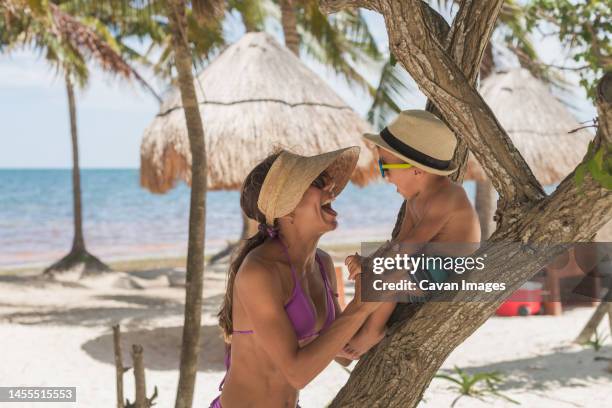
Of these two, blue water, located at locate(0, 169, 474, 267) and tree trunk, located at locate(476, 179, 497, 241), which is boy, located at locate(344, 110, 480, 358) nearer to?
tree trunk, located at locate(476, 179, 497, 241)

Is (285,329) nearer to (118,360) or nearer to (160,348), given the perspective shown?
(118,360)

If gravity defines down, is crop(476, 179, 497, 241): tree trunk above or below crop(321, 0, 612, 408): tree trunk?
below

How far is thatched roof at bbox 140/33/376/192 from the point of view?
7.96 metres

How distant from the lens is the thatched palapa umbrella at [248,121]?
796cm

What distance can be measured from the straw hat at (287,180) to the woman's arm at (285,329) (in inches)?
7.7

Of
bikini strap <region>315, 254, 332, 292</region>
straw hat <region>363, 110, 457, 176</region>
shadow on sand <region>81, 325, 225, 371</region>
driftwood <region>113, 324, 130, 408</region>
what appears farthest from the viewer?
shadow on sand <region>81, 325, 225, 371</region>

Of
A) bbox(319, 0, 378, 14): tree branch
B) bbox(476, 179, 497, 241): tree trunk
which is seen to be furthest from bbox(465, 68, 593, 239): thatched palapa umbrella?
bbox(319, 0, 378, 14): tree branch

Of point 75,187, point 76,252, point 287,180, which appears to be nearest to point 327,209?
point 287,180

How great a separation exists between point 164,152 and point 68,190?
47095 mm

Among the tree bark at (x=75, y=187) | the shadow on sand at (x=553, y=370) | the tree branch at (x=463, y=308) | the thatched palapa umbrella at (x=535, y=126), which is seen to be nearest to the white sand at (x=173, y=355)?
the shadow on sand at (x=553, y=370)

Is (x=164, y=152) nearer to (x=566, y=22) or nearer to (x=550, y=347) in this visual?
(x=550, y=347)

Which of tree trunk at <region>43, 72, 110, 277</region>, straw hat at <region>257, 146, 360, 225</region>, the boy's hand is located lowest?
tree trunk at <region>43, 72, 110, 277</region>

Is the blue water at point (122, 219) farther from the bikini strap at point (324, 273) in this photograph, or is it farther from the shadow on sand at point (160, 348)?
the bikini strap at point (324, 273)

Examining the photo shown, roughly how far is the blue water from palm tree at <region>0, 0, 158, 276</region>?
15443 mm
